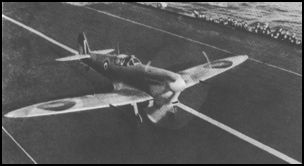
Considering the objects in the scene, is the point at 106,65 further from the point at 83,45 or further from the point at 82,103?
the point at 82,103

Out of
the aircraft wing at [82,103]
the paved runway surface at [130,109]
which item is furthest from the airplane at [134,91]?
the paved runway surface at [130,109]

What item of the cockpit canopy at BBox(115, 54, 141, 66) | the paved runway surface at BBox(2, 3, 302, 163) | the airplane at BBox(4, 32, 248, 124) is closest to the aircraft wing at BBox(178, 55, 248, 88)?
the airplane at BBox(4, 32, 248, 124)

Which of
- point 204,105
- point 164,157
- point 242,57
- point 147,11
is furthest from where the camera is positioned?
point 147,11

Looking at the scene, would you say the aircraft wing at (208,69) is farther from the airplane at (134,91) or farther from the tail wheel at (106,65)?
the tail wheel at (106,65)

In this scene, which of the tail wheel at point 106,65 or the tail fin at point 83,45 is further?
the tail fin at point 83,45

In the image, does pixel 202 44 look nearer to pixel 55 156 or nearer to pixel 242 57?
pixel 242 57

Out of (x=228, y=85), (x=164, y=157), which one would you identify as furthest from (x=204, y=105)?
(x=164, y=157)
